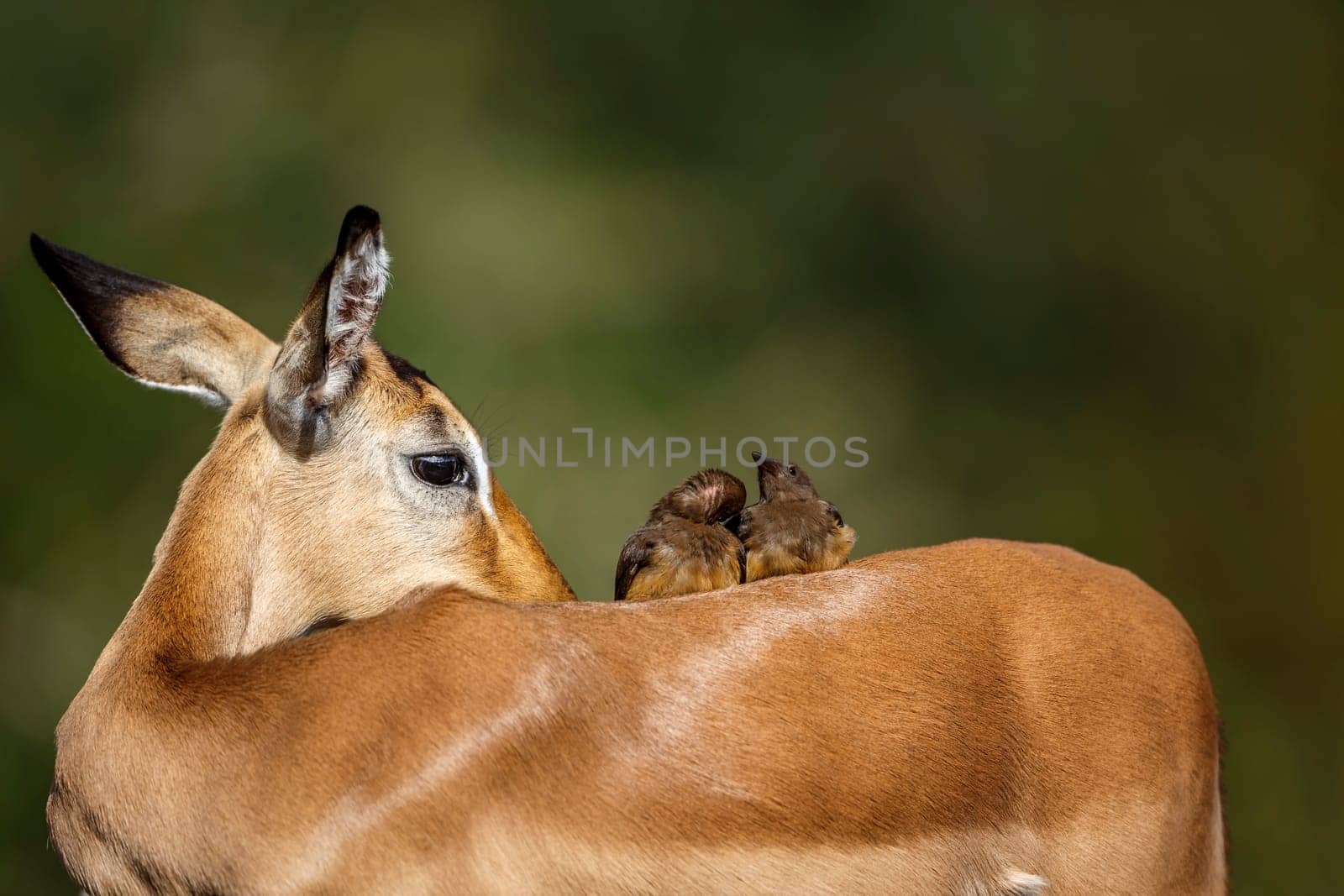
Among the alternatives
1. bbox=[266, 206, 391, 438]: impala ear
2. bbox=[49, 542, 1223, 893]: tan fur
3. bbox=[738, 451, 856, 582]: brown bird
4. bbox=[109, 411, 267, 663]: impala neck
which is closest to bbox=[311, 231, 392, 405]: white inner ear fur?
bbox=[266, 206, 391, 438]: impala ear

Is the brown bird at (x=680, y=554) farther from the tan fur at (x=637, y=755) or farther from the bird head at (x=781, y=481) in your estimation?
the tan fur at (x=637, y=755)

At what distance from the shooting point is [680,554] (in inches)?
82.4

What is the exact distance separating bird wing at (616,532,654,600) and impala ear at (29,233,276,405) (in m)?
0.75

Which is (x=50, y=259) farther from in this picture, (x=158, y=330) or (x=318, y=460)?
(x=318, y=460)

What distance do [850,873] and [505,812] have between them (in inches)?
16.8

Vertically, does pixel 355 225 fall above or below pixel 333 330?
above

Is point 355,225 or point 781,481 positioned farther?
point 781,481

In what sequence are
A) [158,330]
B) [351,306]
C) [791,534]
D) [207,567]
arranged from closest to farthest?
[207,567] < [351,306] < [791,534] < [158,330]

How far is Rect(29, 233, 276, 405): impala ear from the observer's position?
2.28 m

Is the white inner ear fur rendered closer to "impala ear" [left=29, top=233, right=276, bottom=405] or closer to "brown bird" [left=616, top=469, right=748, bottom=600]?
"impala ear" [left=29, top=233, right=276, bottom=405]

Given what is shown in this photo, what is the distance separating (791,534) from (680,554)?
226 millimetres

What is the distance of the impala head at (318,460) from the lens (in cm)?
195

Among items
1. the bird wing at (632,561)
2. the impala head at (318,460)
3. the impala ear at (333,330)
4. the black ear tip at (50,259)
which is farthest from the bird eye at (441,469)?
the black ear tip at (50,259)

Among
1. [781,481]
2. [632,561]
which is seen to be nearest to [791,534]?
[781,481]
